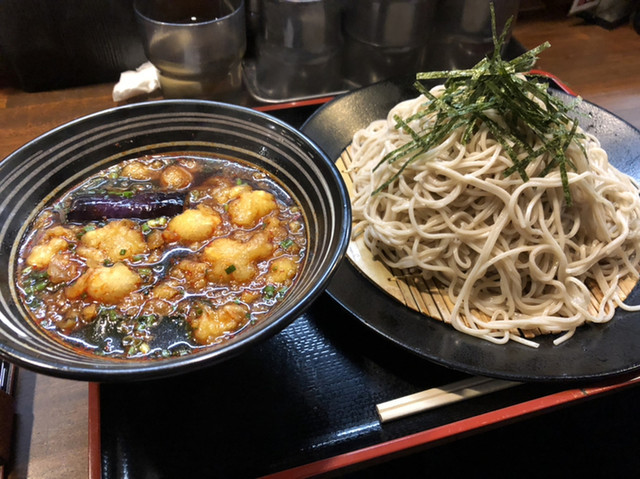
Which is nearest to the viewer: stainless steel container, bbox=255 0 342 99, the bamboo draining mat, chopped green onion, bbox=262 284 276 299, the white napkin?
chopped green onion, bbox=262 284 276 299

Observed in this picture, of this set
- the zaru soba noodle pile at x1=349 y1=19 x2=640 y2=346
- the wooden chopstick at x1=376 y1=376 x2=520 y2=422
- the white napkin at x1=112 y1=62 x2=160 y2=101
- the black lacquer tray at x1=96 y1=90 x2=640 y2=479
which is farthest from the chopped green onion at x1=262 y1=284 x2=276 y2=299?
the white napkin at x1=112 y1=62 x2=160 y2=101

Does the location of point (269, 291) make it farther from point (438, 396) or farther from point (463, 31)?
point (463, 31)

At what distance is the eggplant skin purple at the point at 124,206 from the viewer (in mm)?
1428

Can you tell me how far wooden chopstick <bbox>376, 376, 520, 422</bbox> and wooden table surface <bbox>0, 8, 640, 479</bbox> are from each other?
0.97 m

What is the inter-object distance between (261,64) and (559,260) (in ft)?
6.76

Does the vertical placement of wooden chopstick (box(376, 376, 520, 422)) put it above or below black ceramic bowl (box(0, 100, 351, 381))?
below

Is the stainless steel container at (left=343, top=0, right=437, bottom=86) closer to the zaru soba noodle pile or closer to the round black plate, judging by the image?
the zaru soba noodle pile

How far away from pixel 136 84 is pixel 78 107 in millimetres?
395

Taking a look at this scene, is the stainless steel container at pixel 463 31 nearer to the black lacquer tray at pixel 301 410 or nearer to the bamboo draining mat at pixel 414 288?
the bamboo draining mat at pixel 414 288

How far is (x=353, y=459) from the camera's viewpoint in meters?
1.38

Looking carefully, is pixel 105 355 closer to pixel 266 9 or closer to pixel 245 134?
pixel 245 134

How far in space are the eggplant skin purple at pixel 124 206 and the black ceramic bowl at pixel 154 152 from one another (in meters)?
0.10

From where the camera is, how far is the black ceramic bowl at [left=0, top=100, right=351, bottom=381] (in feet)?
3.18

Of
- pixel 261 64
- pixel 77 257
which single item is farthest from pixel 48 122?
pixel 77 257
